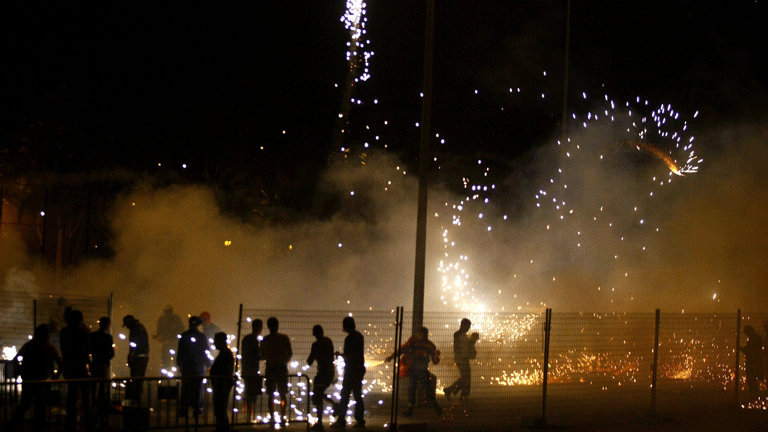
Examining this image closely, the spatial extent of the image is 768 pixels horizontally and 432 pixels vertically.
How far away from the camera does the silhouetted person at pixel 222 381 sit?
7.77 m

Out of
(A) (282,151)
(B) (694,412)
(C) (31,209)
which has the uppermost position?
(A) (282,151)

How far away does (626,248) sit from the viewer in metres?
20.1

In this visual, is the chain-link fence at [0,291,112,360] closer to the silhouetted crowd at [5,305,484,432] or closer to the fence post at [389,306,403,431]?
the silhouetted crowd at [5,305,484,432]

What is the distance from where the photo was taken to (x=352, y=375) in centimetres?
870

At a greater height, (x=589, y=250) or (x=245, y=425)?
(x=589, y=250)

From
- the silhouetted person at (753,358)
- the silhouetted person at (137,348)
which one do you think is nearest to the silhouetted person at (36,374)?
the silhouetted person at (137,348)

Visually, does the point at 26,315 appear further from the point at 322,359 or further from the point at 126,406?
the point at 322,359

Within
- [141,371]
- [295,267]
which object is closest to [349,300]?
[295,267]

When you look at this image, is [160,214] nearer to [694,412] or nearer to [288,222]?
[288,222]

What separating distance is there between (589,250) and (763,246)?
485 centimetres

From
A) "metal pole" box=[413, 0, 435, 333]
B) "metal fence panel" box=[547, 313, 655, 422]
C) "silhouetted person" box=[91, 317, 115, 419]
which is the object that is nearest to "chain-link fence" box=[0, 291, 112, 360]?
"silhouetted person" box=[91, 317, 115, 419]

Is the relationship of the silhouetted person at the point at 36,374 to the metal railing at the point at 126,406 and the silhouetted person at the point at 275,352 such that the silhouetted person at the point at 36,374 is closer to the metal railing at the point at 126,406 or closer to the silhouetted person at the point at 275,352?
the metal railing at the point at 126,406

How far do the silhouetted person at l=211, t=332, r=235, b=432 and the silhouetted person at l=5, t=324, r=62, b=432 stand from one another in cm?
170

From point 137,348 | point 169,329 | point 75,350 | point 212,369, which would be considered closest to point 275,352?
point 212,369
